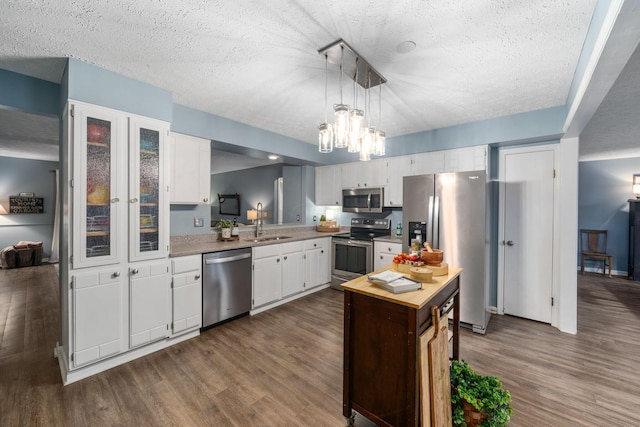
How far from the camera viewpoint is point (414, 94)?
268 centimetres

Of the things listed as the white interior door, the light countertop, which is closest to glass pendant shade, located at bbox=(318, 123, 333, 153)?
the light countertop

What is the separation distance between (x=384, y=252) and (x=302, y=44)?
296 centimetres

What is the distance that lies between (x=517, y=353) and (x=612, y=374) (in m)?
0.65

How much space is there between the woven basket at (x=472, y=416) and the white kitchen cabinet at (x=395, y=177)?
2.89m

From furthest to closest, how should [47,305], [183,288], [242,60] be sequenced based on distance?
[47,305] < [183,288] < [242,60]

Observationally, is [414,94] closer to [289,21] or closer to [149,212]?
[289,21]

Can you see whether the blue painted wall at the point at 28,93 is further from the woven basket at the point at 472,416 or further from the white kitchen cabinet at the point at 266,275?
the woven basket at the point at 472,416

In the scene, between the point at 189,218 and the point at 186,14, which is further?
the point at 189,218

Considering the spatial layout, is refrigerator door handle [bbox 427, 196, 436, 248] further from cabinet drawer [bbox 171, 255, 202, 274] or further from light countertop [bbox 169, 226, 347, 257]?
cabinet drawer [bbox 171, 255, 202, 274]

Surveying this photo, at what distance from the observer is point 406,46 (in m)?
1.88

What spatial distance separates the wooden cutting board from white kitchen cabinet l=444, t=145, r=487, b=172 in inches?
102

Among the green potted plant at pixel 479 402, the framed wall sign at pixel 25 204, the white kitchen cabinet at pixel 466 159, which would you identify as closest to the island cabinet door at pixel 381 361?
the green potted plant at pixel 479 402

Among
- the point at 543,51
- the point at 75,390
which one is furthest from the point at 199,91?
the point at 543,51

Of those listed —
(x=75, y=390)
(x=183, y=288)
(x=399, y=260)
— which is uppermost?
(x=399, y=260)
